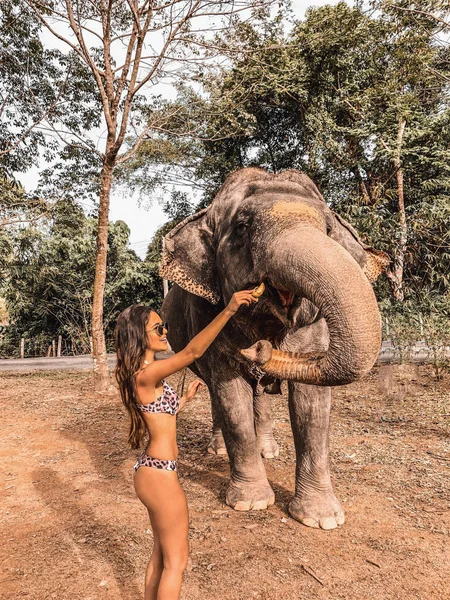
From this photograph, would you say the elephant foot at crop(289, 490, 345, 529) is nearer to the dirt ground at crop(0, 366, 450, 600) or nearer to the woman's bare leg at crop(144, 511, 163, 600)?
the dirt ground at crop(0, 366, 450, 600)

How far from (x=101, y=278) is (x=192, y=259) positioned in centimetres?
605

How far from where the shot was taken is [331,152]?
42.4 feet

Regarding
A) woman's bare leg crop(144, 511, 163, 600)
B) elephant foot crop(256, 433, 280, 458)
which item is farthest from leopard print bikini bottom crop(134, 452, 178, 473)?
elephant foot crop(256, 433, 280, 458)

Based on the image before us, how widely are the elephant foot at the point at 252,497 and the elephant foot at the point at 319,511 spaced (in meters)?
0.27

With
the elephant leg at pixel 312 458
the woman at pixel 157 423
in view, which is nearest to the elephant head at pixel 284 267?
the woman at pixel 157 423

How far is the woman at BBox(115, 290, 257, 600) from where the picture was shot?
2.17m

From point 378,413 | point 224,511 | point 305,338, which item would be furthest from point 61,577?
point 378,413

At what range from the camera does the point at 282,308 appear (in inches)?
118

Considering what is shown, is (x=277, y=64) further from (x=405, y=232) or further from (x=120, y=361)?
(x=120, y=361)

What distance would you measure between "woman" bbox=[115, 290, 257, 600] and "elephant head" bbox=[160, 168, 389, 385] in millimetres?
406

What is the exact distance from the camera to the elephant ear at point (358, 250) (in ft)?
12.4

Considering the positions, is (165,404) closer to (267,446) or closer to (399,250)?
(267,446)

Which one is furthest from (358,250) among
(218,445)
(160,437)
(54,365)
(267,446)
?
(54,365)

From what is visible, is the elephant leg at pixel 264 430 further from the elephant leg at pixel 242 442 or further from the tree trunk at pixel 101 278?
the tree trunk at pixel 101 278
